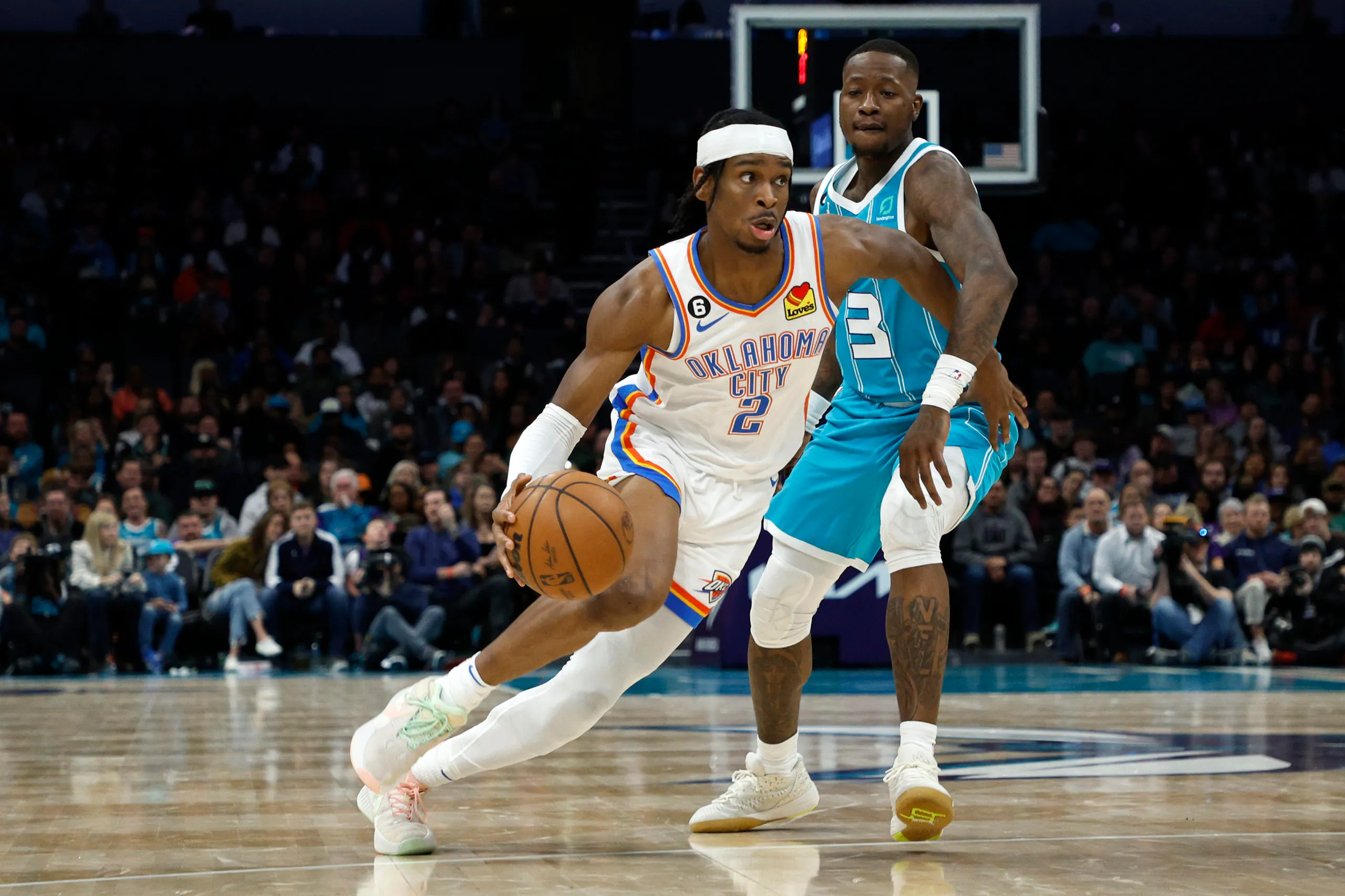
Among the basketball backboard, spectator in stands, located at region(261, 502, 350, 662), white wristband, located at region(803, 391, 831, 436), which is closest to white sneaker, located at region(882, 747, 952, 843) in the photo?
white wristband, located at region(803, 391, 831, 436)

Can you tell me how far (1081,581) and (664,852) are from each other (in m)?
8.24

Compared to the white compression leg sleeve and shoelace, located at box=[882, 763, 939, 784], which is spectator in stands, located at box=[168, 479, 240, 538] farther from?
shoelace, located at box=[882, 763, 939, 784]

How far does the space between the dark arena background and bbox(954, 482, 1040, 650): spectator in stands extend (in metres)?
0.03

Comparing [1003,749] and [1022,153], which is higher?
[1022,153]

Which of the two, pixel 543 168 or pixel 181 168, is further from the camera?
pixel 543 168

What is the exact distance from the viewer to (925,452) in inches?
155

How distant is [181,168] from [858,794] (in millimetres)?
14870

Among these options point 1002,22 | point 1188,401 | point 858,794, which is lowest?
point 858,794

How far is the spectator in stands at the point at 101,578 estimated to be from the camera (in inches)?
444

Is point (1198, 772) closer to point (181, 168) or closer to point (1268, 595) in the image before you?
point (1268, 595)

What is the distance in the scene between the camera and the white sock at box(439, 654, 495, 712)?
378 cm

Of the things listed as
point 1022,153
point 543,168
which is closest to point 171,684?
point 1022,153

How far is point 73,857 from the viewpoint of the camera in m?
3.86

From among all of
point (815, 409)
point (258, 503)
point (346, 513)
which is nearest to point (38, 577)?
point (258, 503)
